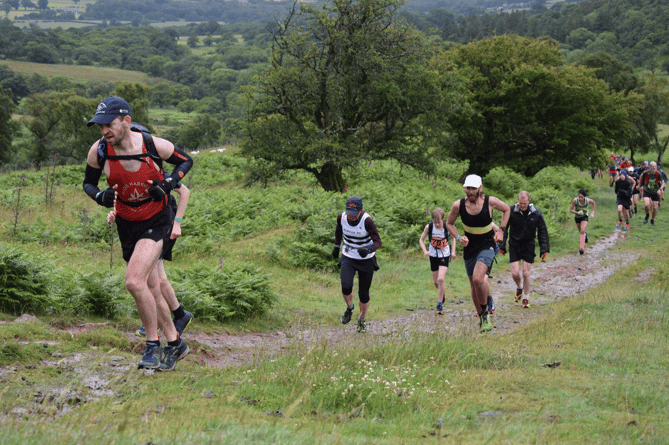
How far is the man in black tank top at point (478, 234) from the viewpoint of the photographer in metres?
9.65

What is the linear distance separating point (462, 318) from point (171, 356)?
196 inches

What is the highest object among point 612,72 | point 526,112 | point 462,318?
point 612,72

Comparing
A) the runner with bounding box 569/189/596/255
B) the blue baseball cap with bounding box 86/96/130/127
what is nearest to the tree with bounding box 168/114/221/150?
the runner with bounding box 569/189/596/255

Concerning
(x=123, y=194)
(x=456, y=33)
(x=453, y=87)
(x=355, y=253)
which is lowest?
(x=355, y=253)

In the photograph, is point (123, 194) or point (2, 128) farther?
point (2, 128)

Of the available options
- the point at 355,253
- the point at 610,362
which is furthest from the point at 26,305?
the point at 610,362

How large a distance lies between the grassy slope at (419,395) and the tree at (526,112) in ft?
84.1

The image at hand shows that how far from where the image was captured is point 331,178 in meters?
25.5

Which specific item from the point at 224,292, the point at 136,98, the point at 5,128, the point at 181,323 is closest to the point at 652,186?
the point at 224,292

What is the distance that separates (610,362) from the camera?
727 centimetres

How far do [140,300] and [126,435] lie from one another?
2402 mm

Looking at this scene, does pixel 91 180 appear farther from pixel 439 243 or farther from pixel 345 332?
pixel 439 243

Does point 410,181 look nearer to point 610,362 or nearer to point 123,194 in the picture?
A: point 610,362

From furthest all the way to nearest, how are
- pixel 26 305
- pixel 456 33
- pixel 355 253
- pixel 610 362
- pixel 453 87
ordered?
pixel 456 33 → pixel 453 87 → pixel 355 253 → pixel 26 305 → pixel 610 362
